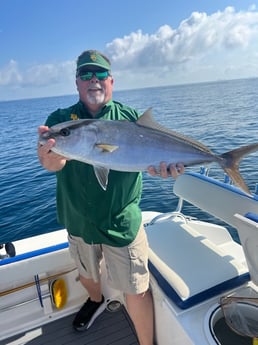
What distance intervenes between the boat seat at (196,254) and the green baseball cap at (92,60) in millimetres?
1682

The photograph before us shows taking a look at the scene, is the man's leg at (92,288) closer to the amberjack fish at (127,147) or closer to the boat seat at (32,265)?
the boat seat at (32,265)

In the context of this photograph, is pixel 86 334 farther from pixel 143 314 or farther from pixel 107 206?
pixel 107 206

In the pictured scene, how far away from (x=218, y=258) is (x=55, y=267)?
1.76 m

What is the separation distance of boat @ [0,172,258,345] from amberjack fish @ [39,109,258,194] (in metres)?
0.51

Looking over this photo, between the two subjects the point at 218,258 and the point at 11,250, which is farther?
the point at 11,250

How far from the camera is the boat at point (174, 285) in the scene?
2254 millimetres

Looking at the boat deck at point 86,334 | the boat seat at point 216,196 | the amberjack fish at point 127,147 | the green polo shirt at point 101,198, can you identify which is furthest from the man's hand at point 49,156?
the boat deck at point 86,334

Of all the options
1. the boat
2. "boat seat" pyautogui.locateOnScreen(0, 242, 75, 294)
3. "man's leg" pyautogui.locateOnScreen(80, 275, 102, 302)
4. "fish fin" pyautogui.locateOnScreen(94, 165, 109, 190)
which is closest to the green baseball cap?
Answer: "fish fin" pyautogui.locateOnScreen(94, 165, 109, 190)

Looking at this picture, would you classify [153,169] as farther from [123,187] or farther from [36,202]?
[36,202]

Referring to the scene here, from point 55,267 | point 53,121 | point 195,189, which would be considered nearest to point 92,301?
point 55,267

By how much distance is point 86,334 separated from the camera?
315cm

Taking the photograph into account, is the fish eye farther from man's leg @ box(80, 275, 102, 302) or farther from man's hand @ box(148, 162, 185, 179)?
man's leg @ box(80, 275, 102, 302)

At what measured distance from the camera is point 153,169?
7.30ft

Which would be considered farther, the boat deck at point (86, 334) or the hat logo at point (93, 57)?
the boat deck at point (86, 334)
